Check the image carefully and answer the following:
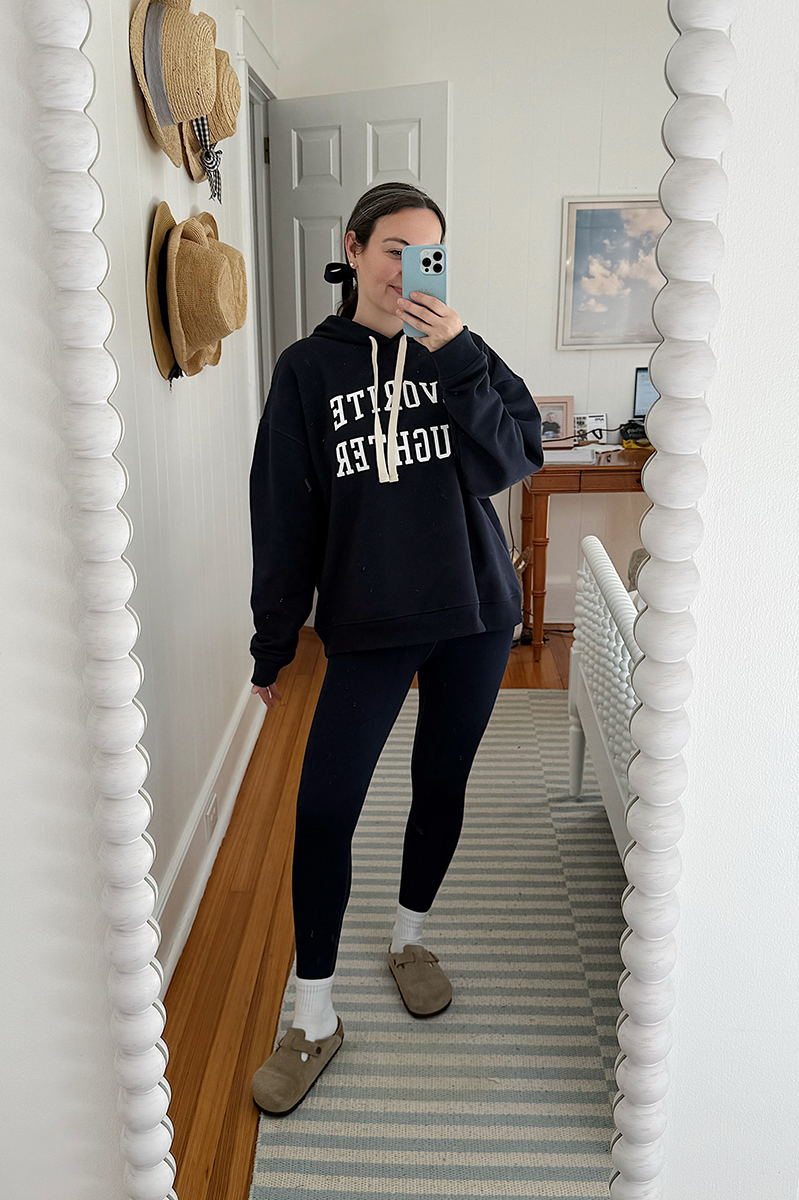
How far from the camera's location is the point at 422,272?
0.90 metres

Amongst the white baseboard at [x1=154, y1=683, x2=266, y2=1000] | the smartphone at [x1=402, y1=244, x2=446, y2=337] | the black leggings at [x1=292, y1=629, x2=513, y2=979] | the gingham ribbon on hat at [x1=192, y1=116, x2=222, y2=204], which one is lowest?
the white baseboard at [x1=154, y1=683, x2=266, y2=1000]

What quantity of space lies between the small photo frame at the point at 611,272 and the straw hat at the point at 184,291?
1.58ft

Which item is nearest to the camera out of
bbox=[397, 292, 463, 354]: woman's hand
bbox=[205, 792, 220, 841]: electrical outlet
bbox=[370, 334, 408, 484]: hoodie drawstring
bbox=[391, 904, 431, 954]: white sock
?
bbox=[397, 292, 463, 354]: woman's hand

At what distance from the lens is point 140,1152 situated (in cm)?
81

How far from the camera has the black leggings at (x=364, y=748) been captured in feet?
3.58

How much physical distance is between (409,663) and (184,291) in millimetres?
573

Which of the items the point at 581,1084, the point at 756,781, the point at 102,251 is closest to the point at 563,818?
the point at 581,1084

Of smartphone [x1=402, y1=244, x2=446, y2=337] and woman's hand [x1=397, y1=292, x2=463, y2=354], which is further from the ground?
smartphone [x1=402, y1=244, x2=446, y2=337]

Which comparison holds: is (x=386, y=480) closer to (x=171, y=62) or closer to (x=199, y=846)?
(x=171, y=62)

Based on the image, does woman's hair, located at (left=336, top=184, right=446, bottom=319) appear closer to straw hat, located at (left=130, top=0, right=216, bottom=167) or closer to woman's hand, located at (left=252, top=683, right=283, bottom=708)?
straw hat, located at (left=130, top=0, right=216, bottom=167)

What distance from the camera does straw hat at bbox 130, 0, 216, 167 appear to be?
0.92 meters

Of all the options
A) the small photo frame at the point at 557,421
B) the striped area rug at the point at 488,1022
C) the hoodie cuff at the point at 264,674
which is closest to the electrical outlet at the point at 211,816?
the striped area rug at the point at 488,1022

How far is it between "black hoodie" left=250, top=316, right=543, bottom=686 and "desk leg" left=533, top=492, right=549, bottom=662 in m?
0.27

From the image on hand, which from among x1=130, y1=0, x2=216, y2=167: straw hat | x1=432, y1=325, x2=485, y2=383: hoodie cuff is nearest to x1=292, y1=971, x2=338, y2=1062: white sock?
x1=432, y1=325, x2=485, y2=383: hoodie cuff
